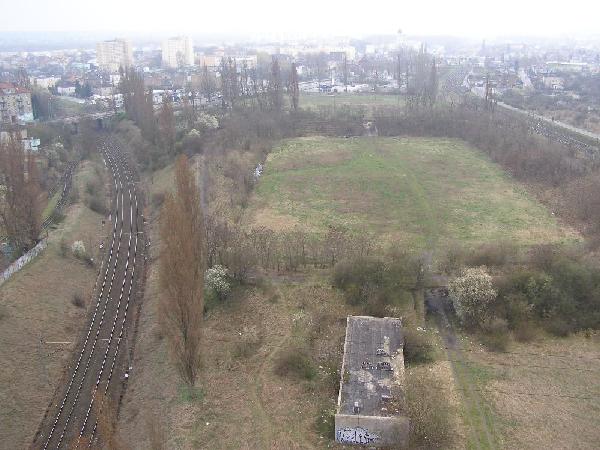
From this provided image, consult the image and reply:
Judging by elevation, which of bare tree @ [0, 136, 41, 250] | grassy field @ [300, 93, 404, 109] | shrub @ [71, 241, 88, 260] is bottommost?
shrub @ [71, 241, 88, 260]

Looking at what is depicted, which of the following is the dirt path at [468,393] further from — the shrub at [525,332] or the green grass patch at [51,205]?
the green grass patch at [51,205]

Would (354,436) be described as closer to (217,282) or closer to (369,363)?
(369,363)

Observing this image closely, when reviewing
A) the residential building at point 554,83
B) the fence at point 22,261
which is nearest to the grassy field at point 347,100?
the residential building at point 554,83

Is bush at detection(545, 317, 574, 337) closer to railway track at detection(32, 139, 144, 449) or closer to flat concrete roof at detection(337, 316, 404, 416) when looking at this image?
flat concrete roof at detection(337, 316, 404, 416)

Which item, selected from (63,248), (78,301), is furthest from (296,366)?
(63,248)

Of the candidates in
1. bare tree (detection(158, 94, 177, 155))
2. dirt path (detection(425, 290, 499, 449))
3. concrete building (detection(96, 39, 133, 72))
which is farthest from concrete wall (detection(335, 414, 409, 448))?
concrete building (detection(96, 39, 133, 72))

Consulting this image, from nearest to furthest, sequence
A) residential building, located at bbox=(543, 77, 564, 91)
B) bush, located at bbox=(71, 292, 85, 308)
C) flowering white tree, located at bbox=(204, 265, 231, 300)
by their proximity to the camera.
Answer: flowering white tree, located at bbox=(204, 265, 231, 300) → bush, located at bbox=(71, 292, 85, 308) → residential building, located at bbox=(543, 77, 564, 91)
